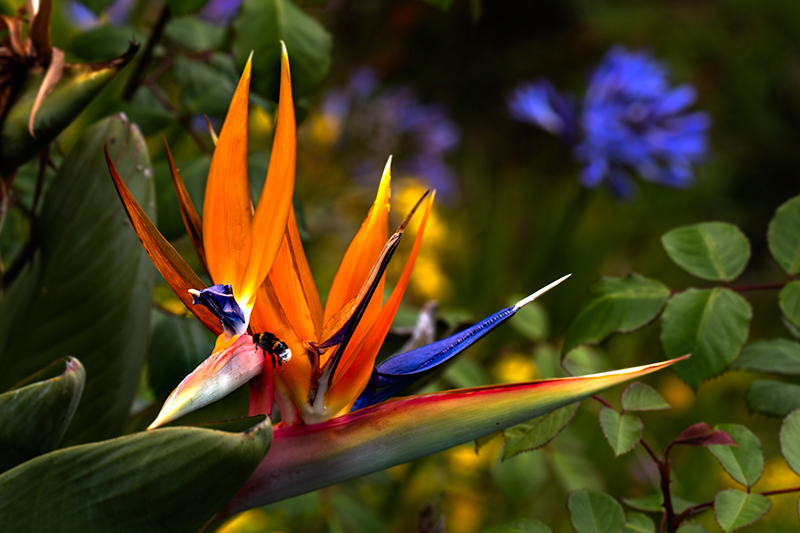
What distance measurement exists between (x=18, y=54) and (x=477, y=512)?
0.85 m

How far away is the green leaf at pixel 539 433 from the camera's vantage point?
0.30 metres

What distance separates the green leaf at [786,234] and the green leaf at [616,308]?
0.07 meters

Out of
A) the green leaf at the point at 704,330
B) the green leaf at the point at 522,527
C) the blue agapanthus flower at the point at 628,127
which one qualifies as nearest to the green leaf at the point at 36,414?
the green leaf at the point at 522,527

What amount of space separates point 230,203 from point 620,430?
215 mm

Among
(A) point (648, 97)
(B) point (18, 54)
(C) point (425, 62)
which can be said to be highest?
(B) point (18, 54)

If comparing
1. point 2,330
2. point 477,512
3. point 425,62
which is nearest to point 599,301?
point 2,330

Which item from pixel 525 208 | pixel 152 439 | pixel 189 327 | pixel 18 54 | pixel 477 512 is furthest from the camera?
pixel 525 208

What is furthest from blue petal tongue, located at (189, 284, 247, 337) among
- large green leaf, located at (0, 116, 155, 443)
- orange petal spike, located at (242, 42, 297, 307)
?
large green leaf, located at (0, 116, 155, 443)

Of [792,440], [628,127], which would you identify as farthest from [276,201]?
[628,127]

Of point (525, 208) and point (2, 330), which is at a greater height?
point (2, 330)

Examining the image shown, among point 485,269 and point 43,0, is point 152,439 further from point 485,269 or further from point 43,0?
point 485,269

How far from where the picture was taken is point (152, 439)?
210 millimetres

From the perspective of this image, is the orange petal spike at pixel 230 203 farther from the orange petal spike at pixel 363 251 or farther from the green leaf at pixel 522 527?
the green leaf at pixel 522 527

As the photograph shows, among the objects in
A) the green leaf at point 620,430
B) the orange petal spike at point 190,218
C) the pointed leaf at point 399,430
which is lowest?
the green leaf at point 620,430
